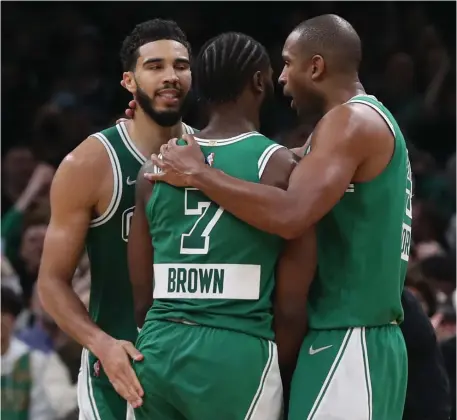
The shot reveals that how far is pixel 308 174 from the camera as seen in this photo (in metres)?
3.76

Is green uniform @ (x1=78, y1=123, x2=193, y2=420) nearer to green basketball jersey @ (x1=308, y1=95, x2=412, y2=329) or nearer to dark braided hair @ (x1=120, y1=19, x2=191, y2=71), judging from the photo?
dark braided hair @ (x1=120, y1=19, x2=191, y2=71)

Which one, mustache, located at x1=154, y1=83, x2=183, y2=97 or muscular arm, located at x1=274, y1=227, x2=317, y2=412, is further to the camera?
mustache, located at x1=154, y1=83, x2=183, y2=97

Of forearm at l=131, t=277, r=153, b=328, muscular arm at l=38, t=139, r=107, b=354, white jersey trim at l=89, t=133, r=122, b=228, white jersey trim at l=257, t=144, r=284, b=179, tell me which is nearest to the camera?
white jersey trim at l=257, t=144, r=284, b=179

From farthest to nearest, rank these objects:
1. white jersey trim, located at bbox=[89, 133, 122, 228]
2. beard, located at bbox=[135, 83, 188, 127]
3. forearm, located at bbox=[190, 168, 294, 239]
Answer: beard, located at bbox=[135, 83, 188, 127] → white jersey trim, located at bbox=[89, 133, 122, 228] → forearm, located at bbox=[190, 168, 294, 239]

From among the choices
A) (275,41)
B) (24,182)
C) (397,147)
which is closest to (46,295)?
(397,147)

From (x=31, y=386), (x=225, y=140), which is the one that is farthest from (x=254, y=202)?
(x=31, y=386)

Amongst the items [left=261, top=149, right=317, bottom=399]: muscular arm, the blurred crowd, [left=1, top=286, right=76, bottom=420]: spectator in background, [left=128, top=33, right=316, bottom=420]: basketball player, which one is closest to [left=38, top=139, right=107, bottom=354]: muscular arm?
[left=128, top=33, right=316, bottom=420]: basketball player

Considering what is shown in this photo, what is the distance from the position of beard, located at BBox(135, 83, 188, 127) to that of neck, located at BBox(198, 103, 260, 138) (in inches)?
21.7

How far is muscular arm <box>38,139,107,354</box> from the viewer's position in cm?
420

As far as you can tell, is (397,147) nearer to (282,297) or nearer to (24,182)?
(282,297)

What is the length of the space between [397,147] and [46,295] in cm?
138

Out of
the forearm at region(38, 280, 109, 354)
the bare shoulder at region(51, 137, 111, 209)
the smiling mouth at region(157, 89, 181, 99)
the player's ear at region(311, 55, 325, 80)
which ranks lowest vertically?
the forearm at region(38, 280, 109, 354)

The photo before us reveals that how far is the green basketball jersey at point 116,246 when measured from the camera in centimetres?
435

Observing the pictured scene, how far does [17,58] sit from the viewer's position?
34.7 ft
